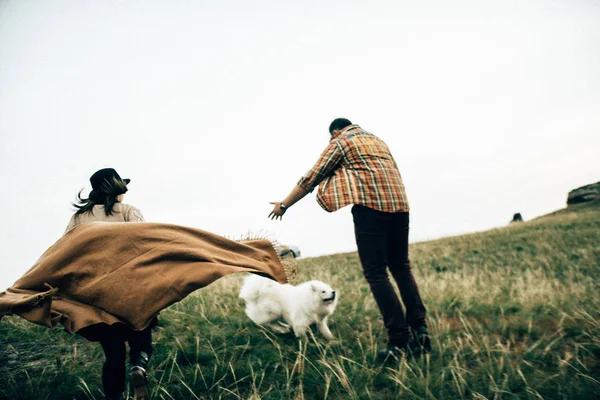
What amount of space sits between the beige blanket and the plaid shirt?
1.19 m

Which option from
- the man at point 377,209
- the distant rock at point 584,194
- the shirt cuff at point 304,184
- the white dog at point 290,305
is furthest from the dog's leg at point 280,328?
the distant rock at point 584,194

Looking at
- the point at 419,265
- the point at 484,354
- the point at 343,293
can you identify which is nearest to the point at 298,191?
the point at 484,354

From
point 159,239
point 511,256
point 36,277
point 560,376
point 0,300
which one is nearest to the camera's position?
point 0,300

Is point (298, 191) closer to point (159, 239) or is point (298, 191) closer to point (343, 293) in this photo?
point (159, 239)

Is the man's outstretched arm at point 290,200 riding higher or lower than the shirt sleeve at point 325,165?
lower

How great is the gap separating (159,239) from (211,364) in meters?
1.62

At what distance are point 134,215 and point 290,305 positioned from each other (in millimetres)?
2076

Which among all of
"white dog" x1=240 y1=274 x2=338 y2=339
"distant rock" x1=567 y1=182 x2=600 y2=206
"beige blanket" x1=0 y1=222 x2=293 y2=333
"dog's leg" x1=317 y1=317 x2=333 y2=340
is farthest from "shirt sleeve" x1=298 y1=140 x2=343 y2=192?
"distant rock" x1=567 y1=182 x2=600 y2=206

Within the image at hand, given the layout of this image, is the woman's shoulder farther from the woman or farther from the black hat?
the black hat

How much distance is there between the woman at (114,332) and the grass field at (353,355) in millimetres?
353

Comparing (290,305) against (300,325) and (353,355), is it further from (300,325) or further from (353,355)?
(353,355)

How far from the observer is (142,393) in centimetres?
228

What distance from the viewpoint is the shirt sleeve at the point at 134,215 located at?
3.02 m

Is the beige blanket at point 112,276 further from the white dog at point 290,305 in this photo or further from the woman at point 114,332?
the white dog at point 290,305
